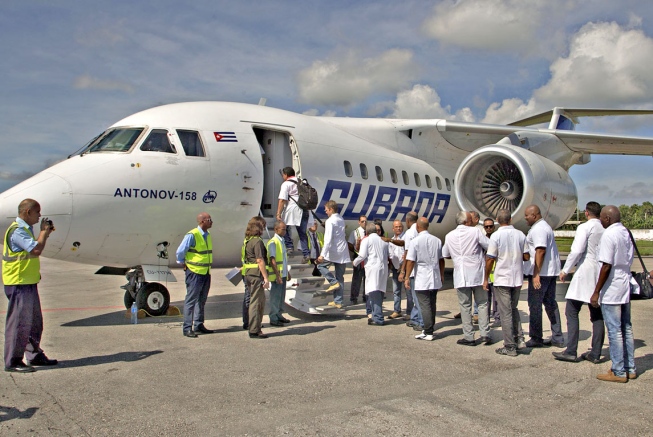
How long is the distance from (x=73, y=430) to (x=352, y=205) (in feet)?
23.7

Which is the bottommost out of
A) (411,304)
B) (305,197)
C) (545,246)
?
(411,304)

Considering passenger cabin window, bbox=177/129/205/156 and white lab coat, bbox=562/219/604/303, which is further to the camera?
passenger cabin window, bbox=177/129/205/156

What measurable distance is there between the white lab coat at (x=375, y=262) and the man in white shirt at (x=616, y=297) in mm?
3189

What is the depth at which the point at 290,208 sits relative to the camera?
8.92m

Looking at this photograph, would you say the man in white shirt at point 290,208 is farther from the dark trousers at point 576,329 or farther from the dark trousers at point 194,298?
the dark trousers at point 576,329

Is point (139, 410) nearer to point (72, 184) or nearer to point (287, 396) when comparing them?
point (287, 396)

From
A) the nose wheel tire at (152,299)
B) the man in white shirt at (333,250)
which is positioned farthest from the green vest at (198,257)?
the man in white shirt at (333,250)

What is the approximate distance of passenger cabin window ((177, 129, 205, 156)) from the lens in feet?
27.3

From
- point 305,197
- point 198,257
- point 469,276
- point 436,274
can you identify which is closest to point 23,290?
point 198,257

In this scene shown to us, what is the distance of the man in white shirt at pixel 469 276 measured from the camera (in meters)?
6.78

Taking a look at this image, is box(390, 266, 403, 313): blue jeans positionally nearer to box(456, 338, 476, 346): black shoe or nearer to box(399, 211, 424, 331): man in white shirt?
box(399, 211, 424, 331): man in white shirt

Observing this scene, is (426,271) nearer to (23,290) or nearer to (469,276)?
(469,276)

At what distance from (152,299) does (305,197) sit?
9.25 ft

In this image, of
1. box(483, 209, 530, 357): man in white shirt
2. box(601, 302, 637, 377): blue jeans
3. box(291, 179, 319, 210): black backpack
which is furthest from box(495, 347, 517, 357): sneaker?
box(291, 179, 319, 210): black backpack
